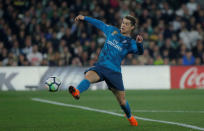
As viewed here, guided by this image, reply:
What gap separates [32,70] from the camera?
731 inches

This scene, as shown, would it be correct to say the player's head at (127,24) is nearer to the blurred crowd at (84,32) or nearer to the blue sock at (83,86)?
the blue sock at (83,86)

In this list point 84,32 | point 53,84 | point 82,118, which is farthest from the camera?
point 84,32

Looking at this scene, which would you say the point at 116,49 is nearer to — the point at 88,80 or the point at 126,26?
the point at 126,26

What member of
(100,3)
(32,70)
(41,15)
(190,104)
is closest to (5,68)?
(32,70)

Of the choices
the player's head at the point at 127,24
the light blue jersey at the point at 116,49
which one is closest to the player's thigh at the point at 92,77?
the light blue jersey at the point at 116,49

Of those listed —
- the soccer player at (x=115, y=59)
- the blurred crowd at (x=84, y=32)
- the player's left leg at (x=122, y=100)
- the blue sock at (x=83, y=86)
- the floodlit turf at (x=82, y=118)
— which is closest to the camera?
the blue sock at (x=83, y=86)

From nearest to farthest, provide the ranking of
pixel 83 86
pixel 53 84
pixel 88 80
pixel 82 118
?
pixel 83 86 < pixel 88 80 < pixel 53 84 < pixel 82 118

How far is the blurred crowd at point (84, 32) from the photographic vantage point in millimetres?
19438

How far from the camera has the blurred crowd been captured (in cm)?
1944

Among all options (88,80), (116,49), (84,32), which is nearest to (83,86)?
(88,80)

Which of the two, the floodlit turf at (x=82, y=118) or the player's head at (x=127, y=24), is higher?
the player's head at (x=127, y=24)

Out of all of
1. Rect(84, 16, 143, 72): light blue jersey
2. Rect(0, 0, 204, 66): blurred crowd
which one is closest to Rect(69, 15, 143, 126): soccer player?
Rect(84, 16, 143, 72): light blue jersey

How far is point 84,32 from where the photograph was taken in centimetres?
2058

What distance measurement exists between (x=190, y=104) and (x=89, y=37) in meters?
9.10
